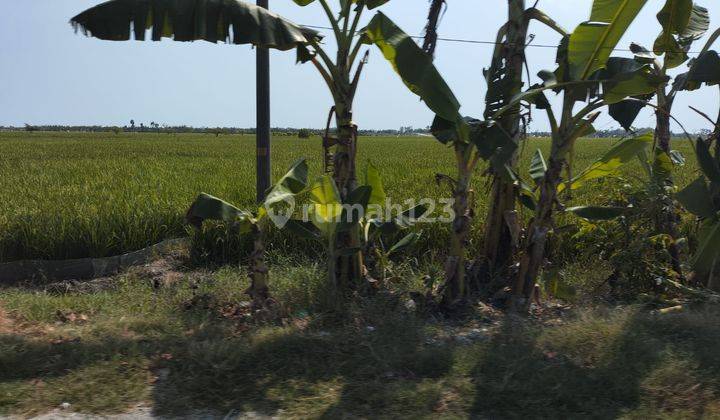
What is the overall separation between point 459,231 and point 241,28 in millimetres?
2314

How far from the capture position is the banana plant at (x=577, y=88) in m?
4.06

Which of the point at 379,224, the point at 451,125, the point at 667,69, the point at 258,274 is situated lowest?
the point at 258,274

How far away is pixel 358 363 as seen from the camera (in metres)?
3.50

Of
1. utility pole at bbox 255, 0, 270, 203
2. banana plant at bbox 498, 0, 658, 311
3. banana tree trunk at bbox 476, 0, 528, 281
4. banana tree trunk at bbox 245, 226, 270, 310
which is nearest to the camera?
banana plant at bbox 498, 0, 658, 311

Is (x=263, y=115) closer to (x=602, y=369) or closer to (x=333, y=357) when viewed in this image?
(x=333, y=357)

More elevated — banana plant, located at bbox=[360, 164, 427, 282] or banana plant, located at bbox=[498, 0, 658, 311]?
banana plant, located at bbox=[498, 0, 658, 311]

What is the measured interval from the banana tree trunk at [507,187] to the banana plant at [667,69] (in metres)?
0.82

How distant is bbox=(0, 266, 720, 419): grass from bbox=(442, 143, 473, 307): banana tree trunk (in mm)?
279

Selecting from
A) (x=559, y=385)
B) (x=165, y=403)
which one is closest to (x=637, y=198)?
(x=559, y=385)

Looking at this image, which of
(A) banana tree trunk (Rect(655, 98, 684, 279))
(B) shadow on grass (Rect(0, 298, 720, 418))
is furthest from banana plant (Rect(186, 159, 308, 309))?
(A) banana tree trunk (Rect(655, 98, 684, 279))

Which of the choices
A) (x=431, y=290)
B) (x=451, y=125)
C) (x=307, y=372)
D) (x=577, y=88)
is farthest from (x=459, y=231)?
(x=307, y=372)

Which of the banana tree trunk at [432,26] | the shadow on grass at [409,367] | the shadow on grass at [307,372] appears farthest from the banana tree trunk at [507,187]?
the shadow on grass at [307,372]

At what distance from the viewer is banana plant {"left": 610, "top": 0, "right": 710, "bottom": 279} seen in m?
4.64

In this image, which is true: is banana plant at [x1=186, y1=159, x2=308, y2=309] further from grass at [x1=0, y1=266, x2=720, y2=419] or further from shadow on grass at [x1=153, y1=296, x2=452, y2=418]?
shadow on grass at [x1=153, y1=296, x2=452, y2=418]
